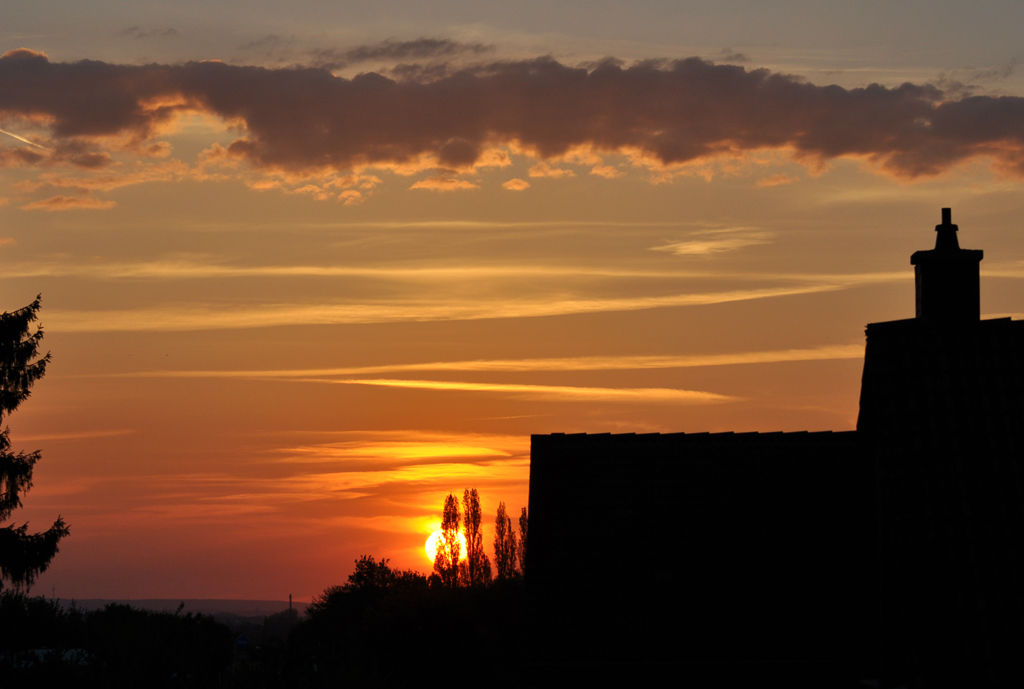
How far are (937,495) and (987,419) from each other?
45.2 inches

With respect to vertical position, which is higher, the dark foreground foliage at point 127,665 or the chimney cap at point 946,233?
the chimney cap at point 946,233

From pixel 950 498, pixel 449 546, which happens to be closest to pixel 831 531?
pixel 950 498

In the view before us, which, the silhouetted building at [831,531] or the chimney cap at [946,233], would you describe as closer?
the silhouetted building at [831,531]

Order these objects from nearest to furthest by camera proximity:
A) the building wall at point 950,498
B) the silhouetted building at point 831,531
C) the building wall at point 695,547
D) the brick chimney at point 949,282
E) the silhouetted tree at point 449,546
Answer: the building wall at point 950,498 → the silhouetted building at point 831,531 → the brick chimney at point 949,282 → the building wall at point 695,547 → the silhouetted tree at point 449,546

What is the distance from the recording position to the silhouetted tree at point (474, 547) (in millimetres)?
79875

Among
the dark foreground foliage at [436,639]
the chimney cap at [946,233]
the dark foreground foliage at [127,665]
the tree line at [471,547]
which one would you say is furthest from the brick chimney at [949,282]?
the tree line at [471,547]

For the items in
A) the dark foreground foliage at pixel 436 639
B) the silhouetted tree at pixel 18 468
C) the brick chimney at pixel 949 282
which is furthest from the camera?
the dark foreground foliage at pixel 436 639

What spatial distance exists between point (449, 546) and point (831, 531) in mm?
65726

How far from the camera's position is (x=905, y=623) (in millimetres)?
9531

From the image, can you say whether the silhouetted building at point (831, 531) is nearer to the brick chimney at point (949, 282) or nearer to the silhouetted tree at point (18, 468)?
the brick chimney at point (949, 282)

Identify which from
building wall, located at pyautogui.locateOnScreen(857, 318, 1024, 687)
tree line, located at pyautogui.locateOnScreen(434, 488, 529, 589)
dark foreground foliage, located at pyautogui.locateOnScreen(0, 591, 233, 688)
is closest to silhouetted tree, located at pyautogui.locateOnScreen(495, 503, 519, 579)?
tree line, located at pyautogui.locateOnScreen(434, 488, 529, 589)

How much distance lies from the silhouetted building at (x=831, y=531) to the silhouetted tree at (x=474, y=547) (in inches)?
2283

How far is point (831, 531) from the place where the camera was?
754 inches

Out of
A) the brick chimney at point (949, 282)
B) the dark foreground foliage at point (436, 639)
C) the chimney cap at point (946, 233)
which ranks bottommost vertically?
the dark foreground foliage at point (436, 639)
